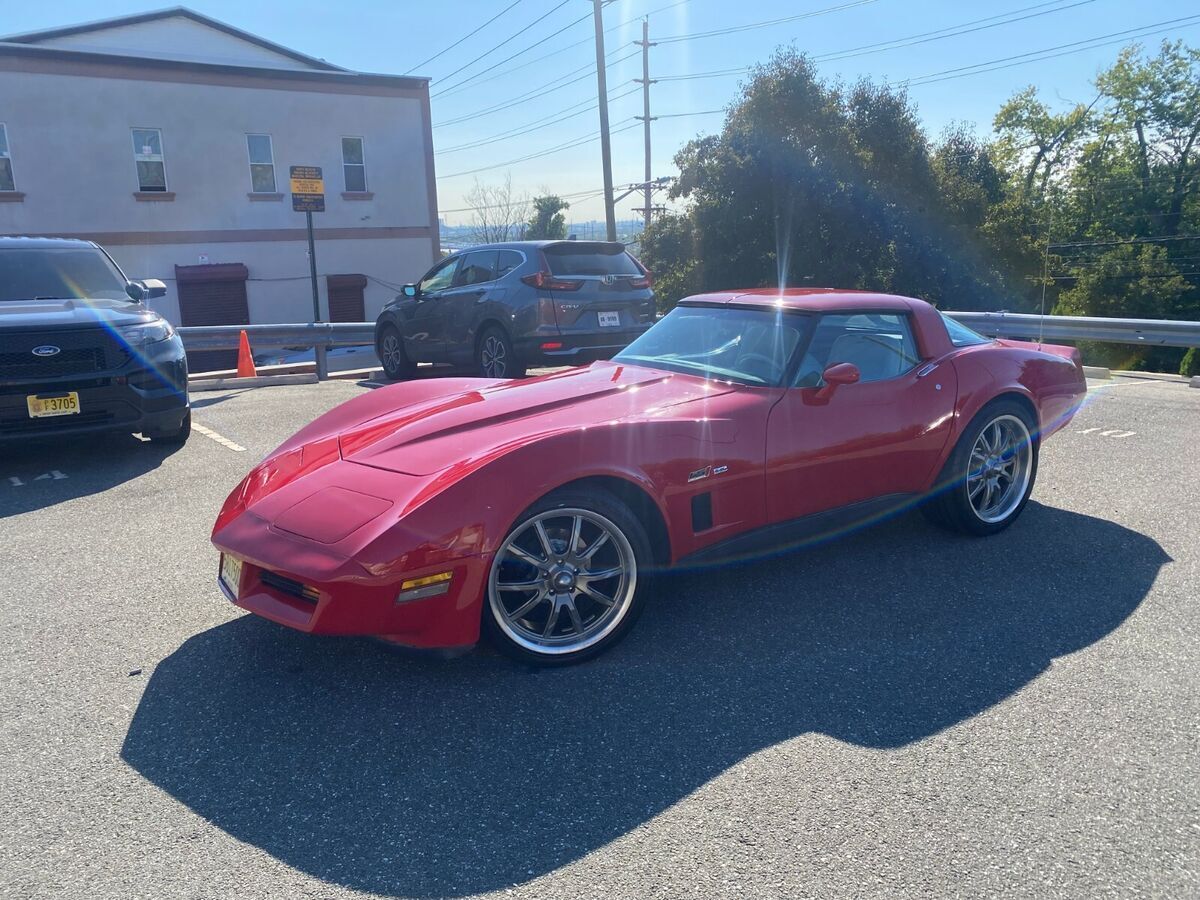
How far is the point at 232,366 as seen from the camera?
22438 mm

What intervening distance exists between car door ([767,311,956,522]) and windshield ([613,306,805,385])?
0.45 feet

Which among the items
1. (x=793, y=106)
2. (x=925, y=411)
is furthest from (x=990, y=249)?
(x=925, y=411)

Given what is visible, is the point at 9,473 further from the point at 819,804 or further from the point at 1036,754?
the point at 1036,754

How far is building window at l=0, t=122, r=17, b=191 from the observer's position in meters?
20.9

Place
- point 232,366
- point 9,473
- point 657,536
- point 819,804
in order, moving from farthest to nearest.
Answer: point 232,366
point 9,473
point 657,536
point 819,804

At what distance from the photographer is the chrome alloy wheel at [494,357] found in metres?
9.36

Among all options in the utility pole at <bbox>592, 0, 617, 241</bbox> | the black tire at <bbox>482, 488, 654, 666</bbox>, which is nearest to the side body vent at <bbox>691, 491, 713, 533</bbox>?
the black tire at <bbox>482, 488, 654, 666</bbox>

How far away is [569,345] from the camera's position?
29.7 feet

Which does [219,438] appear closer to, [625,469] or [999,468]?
[625,469]

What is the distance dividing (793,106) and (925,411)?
73.8 feet

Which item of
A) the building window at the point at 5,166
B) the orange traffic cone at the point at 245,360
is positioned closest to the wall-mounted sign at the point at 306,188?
the orange traffic cone at the point at 245,360

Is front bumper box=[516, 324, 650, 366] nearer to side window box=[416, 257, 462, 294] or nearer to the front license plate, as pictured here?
side window box=[416, 257, 462, 294]

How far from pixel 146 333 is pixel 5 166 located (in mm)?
18657

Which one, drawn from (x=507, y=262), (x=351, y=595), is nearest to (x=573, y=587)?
(x=351, y=595)
